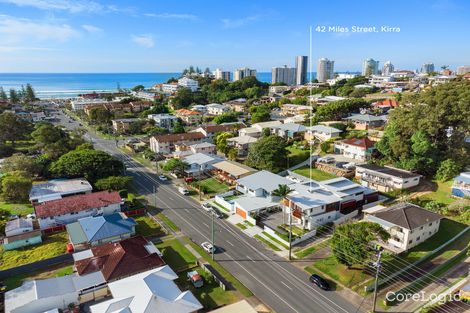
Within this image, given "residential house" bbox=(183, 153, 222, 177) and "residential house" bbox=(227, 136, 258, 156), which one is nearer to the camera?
"residential house" bbox=(183, 153, 222, 177)

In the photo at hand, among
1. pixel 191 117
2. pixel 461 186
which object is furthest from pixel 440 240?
pixel 191 117

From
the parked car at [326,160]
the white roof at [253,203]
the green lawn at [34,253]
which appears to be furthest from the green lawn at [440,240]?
the green lawn at [34,253]

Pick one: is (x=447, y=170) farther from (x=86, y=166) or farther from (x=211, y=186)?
(x=86, y=166)

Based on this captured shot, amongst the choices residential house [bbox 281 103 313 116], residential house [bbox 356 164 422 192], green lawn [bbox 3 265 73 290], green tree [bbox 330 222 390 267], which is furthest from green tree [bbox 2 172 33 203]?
residential house [bbox 281 103 313 116]

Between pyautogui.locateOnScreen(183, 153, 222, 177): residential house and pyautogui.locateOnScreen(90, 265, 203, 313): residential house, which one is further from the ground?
pyautogui.locateOnScreen(183, 153, 222, 177): residential house

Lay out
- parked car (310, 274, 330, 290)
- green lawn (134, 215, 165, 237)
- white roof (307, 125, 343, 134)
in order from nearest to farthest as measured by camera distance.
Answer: parked car (310, 274, 330, 290), green lawn (134, 215, 165, 237), white roof (307, 125, 343, 134)

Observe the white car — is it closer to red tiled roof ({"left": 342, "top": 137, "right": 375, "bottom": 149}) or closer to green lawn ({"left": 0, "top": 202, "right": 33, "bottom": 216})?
green lawn ({"left": 0, "top": 202, "right": 33, "bottom": 216})

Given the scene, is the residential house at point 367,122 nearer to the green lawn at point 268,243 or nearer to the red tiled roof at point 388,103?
the red tiled roof at point 388,103

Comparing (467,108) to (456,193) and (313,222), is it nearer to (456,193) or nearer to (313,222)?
(456,193)
